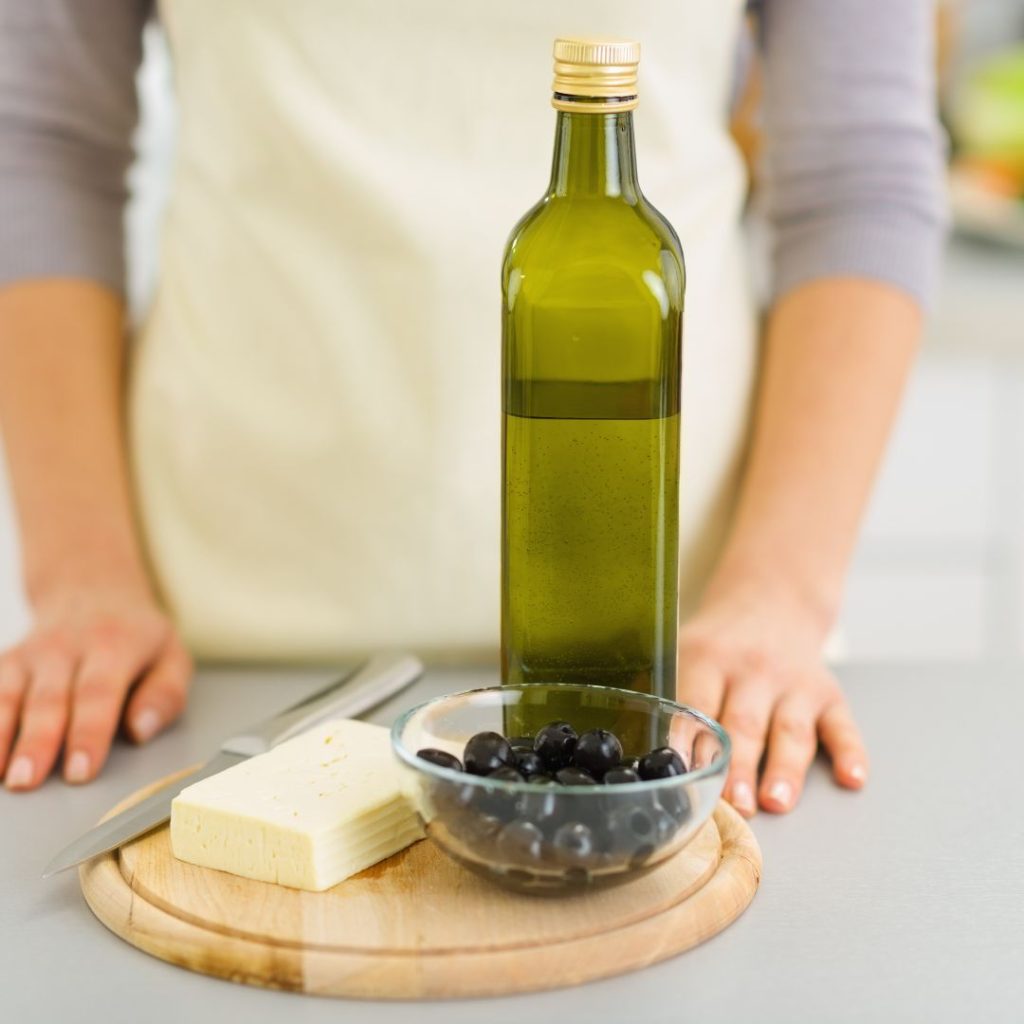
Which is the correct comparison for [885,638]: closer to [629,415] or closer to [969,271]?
[969,271]

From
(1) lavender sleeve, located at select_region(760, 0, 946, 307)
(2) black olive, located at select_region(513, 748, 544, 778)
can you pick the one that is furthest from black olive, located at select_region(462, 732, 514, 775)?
(1) lavender sleeve, located at select_region(760, 0, 946, 307)

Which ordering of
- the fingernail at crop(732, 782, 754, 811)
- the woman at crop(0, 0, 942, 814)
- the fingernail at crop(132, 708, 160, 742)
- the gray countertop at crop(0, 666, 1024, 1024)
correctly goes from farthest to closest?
1. the woman at crop(0, 0, 942, 814)
2. the fingernail at crop(132, 708, 160, 742)
3. the fingernail at crop(732, 782, 754, 811)
4. the gray countertop at crop(0, 666, 1024, 1024)

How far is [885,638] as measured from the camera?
6.99ft

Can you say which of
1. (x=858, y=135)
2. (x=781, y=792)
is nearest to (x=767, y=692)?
(x=781, y=792)

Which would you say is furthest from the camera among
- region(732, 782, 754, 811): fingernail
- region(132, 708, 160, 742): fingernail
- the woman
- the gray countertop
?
the woman

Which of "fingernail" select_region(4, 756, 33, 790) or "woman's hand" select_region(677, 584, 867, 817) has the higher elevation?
"woman's hand" select_region(677, 584, 867, 817)

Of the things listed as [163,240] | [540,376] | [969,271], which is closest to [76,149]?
[163,240]

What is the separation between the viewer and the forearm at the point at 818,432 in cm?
93

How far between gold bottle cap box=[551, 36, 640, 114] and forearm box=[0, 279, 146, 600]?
0.51 m

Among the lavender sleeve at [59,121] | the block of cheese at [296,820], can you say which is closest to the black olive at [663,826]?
the block of cheese at [296,820]

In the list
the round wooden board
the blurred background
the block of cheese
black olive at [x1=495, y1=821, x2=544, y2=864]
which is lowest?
the blurred background

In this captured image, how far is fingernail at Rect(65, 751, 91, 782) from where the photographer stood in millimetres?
782

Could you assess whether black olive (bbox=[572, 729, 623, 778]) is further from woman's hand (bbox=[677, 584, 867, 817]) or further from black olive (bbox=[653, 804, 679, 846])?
woman's hand (bbox=[677, 584, 867, 817])

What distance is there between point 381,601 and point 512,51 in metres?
0.36
